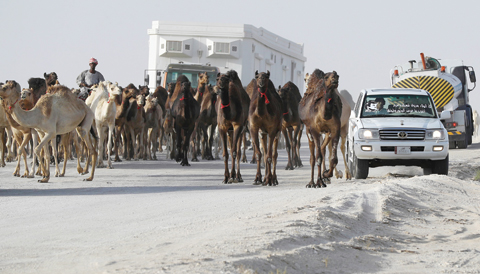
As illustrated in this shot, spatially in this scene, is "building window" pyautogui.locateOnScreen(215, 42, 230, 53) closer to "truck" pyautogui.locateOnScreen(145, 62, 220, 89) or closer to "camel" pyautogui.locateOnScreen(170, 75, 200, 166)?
"truck" pyautogui.locateOnScreen(145, 62, 220, 89)

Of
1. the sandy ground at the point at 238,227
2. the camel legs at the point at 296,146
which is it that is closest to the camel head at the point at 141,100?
the camel legs at the point at 296,146

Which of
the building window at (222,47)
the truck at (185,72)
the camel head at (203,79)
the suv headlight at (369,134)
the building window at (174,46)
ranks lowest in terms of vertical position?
the suv headlight at (369,134)

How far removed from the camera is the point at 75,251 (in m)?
6.89

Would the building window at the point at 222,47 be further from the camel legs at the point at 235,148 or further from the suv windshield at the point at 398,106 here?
the camel legs at the point at 235,148

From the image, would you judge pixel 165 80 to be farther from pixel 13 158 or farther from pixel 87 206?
pixel 87 206

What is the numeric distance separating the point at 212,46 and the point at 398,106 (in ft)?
118

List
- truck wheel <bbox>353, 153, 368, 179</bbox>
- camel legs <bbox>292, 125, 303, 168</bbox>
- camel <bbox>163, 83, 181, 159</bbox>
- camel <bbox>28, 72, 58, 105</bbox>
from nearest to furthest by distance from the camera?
truck wheel <bbox>353, 153, 368, 179</bbox>
camel <bbox>28, 72, 58, 105</bbox>
camel legs <bbox>292, 125, 303, 168</bbox>
camel <bbox>163, 83, 181, 159</bbox>

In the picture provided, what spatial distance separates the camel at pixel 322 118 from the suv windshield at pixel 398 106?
2.08 metres

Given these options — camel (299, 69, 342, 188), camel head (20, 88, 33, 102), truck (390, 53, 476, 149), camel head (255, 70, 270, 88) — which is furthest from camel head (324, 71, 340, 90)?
truck (390, 53, 476, 149)

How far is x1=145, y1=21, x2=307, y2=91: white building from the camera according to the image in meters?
46.8

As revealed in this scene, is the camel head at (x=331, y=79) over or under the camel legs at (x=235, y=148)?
over

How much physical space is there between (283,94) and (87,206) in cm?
977

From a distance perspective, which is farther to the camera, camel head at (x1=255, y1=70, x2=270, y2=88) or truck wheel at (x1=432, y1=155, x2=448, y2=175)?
truck wheel at (x1=432, y1=155, x2=448, y2=175)

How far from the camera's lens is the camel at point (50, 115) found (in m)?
14.7
